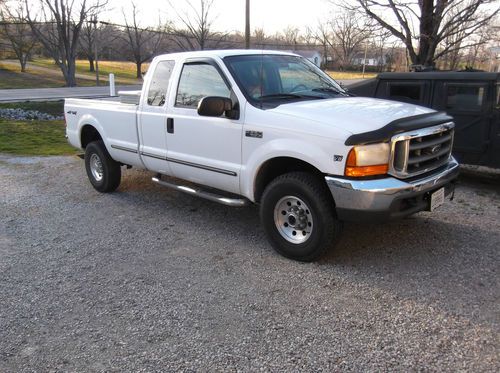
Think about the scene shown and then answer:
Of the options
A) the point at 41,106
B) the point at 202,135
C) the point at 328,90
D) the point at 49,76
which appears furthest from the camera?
the point at 49,76

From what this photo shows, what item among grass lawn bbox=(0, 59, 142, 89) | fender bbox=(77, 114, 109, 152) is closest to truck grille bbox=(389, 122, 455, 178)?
fender bbox=(77, 114, 109, 152)

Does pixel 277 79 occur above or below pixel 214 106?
above

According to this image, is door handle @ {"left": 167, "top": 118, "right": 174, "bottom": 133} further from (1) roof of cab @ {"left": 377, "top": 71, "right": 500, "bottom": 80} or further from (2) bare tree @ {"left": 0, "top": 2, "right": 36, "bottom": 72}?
(2) bare tree @ {"left": 0, "top": 2, "right": 36, "bottom": 72}

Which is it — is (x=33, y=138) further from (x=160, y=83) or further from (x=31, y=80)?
(x=31, y=80)

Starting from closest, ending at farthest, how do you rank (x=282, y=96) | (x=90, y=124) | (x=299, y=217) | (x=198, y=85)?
(x=299, y=217) < (x=282, y=96) < (x=198, y=85) < (x=90, y=124)

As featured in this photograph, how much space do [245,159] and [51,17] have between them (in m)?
35.7

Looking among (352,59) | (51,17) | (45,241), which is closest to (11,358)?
(45,241)

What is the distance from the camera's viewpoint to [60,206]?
20.7ft

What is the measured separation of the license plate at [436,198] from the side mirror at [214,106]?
6.73ft

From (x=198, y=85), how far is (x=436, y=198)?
272 centimetres

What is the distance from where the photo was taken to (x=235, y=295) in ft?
12.5

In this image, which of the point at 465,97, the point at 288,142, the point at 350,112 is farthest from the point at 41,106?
the point at 350,112

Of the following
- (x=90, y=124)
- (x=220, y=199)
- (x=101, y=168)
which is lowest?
(x=101, y=168)

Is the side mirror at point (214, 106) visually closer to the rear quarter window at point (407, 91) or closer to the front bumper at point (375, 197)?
the front bumper at point (375, 197)
